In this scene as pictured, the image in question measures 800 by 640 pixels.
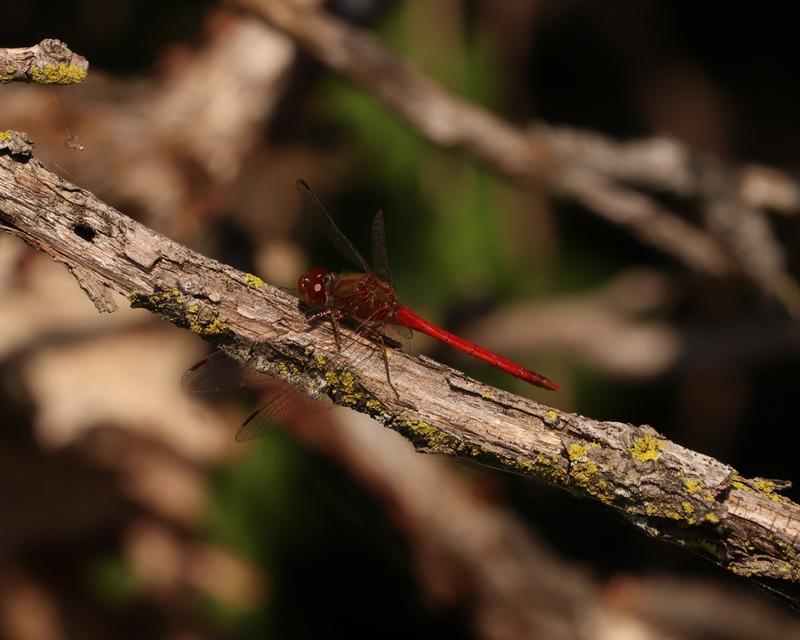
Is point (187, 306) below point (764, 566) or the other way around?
below

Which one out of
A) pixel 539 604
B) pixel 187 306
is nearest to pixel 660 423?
pixel 539 604

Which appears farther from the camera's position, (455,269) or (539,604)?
(455,269)

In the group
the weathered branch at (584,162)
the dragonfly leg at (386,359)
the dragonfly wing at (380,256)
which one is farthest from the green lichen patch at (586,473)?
the weathered branch at (584,162)

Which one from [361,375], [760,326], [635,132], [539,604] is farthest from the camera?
[635,132]

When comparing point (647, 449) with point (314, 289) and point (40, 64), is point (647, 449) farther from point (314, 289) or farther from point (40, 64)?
point (40, 64)

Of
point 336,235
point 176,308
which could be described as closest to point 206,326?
point 176,308

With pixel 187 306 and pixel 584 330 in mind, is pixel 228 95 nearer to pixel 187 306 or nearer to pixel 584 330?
pixel 584 330
